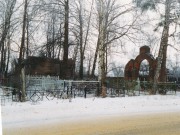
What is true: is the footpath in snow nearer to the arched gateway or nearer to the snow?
the snow

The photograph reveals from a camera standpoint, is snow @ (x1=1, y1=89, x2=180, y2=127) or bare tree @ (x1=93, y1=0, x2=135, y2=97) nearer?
snow @ (x1=1, y1=89, x2=180, y2=127)

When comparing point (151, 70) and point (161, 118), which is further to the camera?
point (151, 70)

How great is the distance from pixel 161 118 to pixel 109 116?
5.53 feet

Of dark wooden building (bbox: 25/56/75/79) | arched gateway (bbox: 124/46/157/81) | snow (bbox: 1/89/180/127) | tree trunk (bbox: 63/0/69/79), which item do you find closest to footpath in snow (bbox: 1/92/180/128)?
snow (bbox: 1/89/180/127)

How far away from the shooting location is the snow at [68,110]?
10.4 metres

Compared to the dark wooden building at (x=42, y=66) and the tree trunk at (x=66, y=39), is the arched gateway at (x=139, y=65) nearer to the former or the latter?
the dark wooden building at (x=42, y=66)

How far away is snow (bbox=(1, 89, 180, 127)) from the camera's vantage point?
10445mm

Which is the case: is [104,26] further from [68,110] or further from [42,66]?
[42,66]

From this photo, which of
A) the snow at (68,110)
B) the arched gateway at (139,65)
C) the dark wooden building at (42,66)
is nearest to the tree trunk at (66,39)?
the dark wooden building at (42,66)

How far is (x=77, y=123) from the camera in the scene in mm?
9852

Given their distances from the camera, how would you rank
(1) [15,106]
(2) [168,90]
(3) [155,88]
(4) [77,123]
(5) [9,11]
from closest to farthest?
(4) [77,123] < (1) [15,106] < (3) [155,88] < (2) [168,90] < (5) [9,11]

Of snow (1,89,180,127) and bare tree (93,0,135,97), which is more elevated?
bare tree (93,0,135,97)

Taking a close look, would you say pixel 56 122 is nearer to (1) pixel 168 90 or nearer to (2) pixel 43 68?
(1) pixel 168 90

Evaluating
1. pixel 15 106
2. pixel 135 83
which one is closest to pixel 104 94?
pixel 135 83
